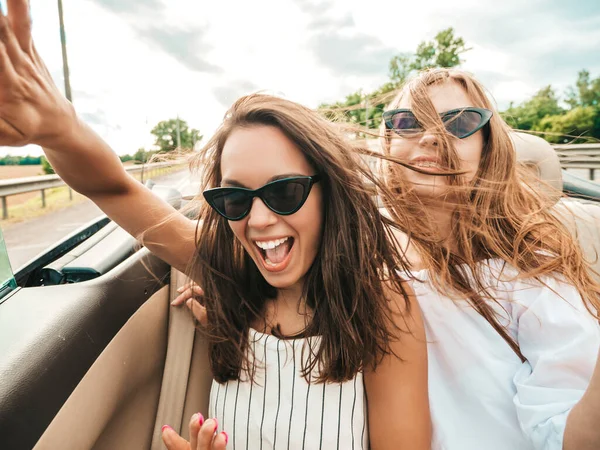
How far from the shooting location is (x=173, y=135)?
1978 millimetres

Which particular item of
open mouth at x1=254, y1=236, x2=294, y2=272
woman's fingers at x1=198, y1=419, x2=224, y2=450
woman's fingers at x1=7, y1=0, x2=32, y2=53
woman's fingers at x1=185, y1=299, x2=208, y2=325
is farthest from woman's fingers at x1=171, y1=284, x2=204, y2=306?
woman's fingers at x1=7, y1=0, x2=32, y2=53

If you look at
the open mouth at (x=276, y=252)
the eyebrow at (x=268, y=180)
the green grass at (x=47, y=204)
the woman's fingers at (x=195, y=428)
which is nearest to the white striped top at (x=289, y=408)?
the open mouth at (x=276, y=252)

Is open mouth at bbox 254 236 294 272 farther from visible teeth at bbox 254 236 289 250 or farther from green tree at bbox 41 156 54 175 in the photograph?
green tree at bbox 41 156 54 175

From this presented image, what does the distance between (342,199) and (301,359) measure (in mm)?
535

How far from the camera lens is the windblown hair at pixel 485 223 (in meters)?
1.45

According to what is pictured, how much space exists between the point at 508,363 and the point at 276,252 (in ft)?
2.87

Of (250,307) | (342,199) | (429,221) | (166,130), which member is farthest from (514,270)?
(166,130)

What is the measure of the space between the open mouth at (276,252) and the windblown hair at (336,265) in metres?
0.13

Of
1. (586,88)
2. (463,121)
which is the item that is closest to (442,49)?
(586,88)

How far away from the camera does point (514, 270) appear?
1470mm

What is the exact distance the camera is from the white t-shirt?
1.22 metres

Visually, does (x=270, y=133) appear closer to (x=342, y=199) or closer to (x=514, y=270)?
(x=342, y=199)

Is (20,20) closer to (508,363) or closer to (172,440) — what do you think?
(172,440)

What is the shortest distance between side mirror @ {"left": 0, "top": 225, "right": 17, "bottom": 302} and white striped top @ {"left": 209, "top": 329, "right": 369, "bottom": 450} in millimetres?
791
